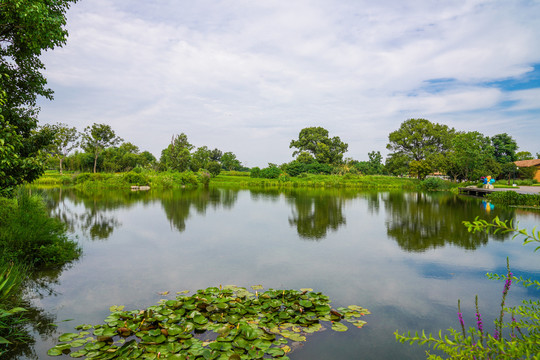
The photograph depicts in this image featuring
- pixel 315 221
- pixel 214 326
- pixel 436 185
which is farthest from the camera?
pixel 436 185

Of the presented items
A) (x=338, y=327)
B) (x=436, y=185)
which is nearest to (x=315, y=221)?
(x=338, y=327)

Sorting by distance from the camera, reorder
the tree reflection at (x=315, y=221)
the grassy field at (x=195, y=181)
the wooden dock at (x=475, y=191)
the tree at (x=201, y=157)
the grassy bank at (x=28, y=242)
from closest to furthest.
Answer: the grassy bank at (x=28, y=242) < the tree reflection at (x=315, y=221) < the wooden dock at (x=475, y=191) < the grassy field at (x=195, y=181) < the tree at (x=201, y=157)

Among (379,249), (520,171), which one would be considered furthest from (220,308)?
(520,171)

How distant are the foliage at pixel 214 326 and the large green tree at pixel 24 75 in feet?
11.0

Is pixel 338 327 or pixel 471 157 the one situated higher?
pixel 471 157

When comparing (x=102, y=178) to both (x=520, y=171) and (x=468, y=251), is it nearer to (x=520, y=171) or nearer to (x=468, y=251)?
(x=468, y=251)

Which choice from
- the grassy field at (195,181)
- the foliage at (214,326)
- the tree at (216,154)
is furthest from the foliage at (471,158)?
the tree at (216,154)

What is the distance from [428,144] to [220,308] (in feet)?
239

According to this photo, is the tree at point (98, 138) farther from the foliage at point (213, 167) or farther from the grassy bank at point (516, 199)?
the grassy bank at point (516, 199)

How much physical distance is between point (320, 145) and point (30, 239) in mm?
66999

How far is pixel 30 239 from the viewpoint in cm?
867

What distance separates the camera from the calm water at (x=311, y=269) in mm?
5891

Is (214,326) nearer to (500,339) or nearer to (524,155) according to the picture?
(500,339)

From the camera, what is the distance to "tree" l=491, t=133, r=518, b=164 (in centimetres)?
6450
